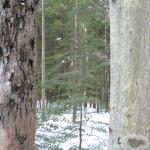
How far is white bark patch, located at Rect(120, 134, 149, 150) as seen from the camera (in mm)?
1913

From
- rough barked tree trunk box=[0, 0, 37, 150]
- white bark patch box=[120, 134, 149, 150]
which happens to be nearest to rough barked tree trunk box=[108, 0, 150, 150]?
white bark patch box=[120, 134, 149, 150]

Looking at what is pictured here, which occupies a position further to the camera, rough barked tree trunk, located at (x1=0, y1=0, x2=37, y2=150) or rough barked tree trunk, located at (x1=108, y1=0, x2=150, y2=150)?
rough barked tree trunk, located at (x1=108, y1=0, x2=150, y2=150)

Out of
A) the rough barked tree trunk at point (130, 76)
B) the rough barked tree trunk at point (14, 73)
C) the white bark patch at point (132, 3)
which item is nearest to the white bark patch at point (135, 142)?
the rough barked tree trunk at point (130, 76)

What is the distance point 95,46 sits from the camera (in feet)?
27.1

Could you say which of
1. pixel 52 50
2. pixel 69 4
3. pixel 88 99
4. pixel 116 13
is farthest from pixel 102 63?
pixel 52 50

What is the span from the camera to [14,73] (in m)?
1.79

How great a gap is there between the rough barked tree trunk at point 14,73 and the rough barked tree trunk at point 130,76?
43 centimetres

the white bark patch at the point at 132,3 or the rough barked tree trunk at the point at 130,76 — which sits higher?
the white bark patch at the point at 132,3

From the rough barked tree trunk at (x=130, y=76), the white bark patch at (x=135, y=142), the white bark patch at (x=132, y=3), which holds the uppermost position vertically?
the white bark patch at (x=132, y=3)

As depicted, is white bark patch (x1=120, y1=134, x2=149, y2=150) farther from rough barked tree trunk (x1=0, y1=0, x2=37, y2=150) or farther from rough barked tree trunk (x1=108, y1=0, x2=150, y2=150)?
rough barked tree trunk (x1=0, y1=0, x2=37, y2=150)

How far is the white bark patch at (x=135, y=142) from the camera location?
6.28 ft

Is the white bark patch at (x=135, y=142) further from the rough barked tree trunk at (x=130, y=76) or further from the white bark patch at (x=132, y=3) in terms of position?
the white bark patch at (x=132, y=3)

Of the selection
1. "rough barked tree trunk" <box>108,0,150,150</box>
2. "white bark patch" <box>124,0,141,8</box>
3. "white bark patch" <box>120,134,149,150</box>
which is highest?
"white bark patch" <box>124,0,141,8</box>

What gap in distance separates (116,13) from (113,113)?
1.58 ft
